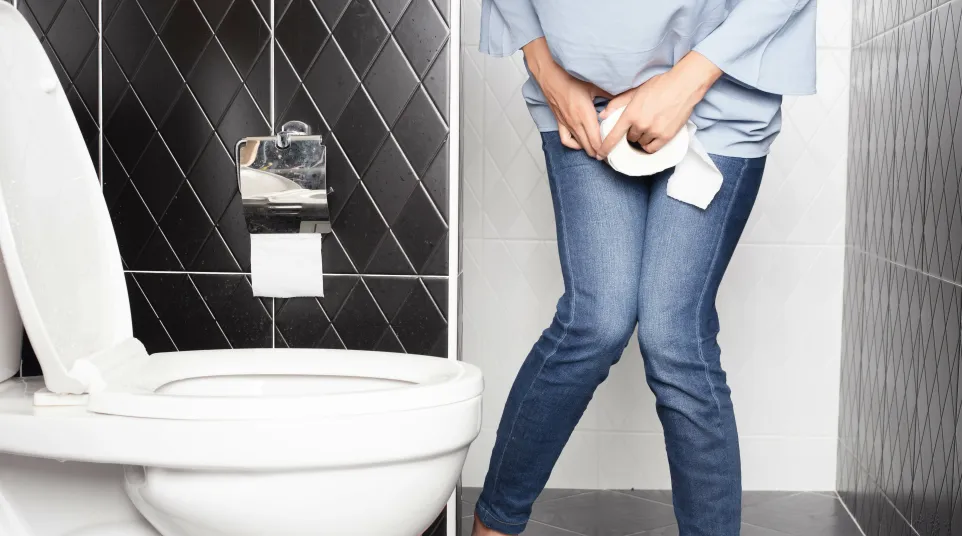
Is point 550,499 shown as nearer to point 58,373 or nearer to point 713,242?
point 713,242

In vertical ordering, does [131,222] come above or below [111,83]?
below

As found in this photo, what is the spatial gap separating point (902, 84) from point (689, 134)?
618 millimetres

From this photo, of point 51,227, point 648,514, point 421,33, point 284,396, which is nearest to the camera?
point 284,396

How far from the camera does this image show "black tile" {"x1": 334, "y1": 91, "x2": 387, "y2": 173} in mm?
1648

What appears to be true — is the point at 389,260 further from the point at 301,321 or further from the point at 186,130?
the point at 186,130

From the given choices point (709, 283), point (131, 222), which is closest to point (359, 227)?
point (131, 222)

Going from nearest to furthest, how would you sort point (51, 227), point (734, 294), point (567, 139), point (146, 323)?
point (51, 227) < point (567, 139) < point (146, 323) < point (734, 294)

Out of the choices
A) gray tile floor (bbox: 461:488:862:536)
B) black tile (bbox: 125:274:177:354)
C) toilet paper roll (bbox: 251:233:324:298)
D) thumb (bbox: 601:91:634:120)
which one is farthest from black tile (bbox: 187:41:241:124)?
gray tile floor (bbox: 461:488:862:536)

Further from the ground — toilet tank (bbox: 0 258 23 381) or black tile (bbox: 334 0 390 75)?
black tile (bbox: 334 0 390 75)

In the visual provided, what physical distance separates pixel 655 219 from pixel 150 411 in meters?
0.69

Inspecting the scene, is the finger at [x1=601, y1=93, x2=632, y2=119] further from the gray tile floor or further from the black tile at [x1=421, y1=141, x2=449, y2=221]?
the gray tile floor

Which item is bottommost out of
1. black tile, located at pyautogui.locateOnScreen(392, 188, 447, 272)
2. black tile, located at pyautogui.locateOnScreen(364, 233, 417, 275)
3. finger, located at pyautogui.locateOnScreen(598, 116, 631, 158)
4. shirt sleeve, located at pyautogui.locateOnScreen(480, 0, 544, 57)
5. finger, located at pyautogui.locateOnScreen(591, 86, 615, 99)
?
black tile, located at pyautogui.locateOnScreen(364, 233, 417, 275)

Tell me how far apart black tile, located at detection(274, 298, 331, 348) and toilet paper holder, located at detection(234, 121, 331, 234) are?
0.14 metres

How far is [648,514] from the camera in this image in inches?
77.7
